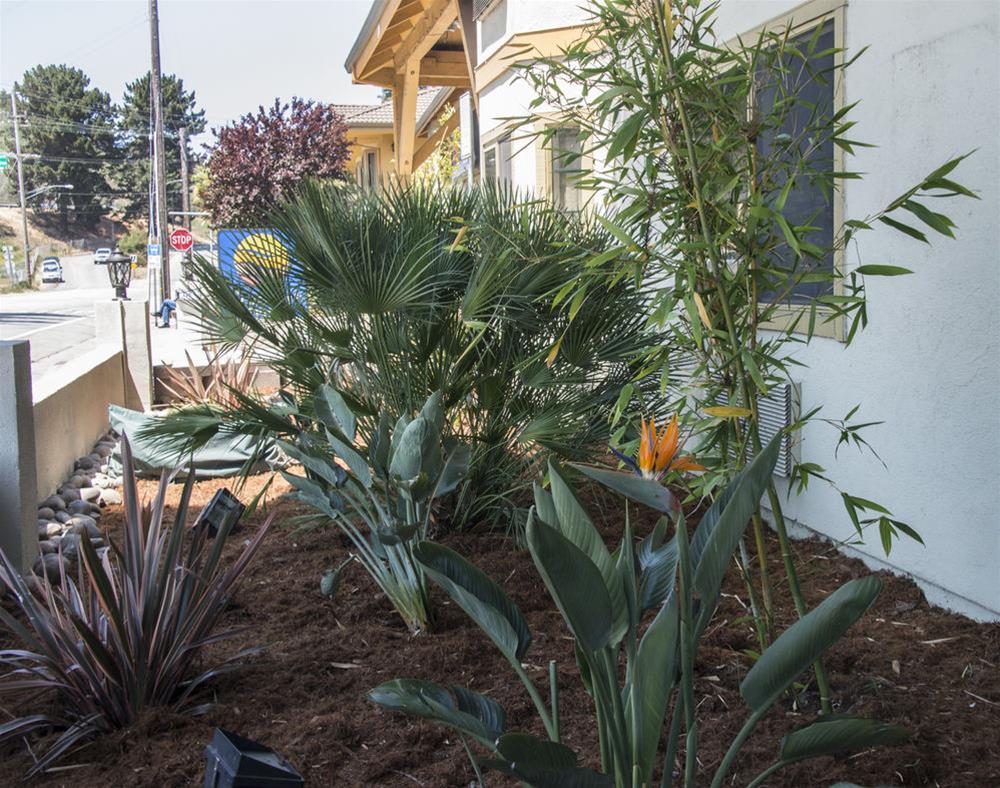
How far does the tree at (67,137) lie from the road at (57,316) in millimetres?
12114

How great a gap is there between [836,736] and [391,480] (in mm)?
2260

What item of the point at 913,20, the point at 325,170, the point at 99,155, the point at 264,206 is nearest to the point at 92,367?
the point at 264,206

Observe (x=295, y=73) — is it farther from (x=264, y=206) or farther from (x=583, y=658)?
(x=583, y=658)

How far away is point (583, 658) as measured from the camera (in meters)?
2.38

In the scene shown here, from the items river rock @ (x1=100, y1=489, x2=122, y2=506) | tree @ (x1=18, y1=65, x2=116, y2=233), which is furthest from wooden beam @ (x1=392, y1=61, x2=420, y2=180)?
tree @ (x1=18, y1=65, x2=116, y2=233)

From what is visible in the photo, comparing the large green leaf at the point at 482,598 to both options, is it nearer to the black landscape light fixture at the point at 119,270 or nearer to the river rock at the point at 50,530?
the river rock at the point at 50,530

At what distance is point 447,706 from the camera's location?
7.27 feet

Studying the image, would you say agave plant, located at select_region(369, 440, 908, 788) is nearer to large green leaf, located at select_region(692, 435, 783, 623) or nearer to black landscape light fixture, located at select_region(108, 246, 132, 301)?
large green leaf, located at select_region(692, 435, 783, 623)

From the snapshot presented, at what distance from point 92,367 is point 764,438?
574 centimetres

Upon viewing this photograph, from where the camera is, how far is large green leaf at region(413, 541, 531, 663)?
7.30 feet

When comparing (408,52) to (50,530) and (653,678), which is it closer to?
(50,530)

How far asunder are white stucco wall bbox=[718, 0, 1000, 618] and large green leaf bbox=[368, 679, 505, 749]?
8.50 ft

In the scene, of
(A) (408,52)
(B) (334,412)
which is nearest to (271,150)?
(A) (408,52)

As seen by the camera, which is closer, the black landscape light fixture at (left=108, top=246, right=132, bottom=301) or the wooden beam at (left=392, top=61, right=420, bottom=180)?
the wooden beam at (left=392, top=61, right=420, bottom=180)
